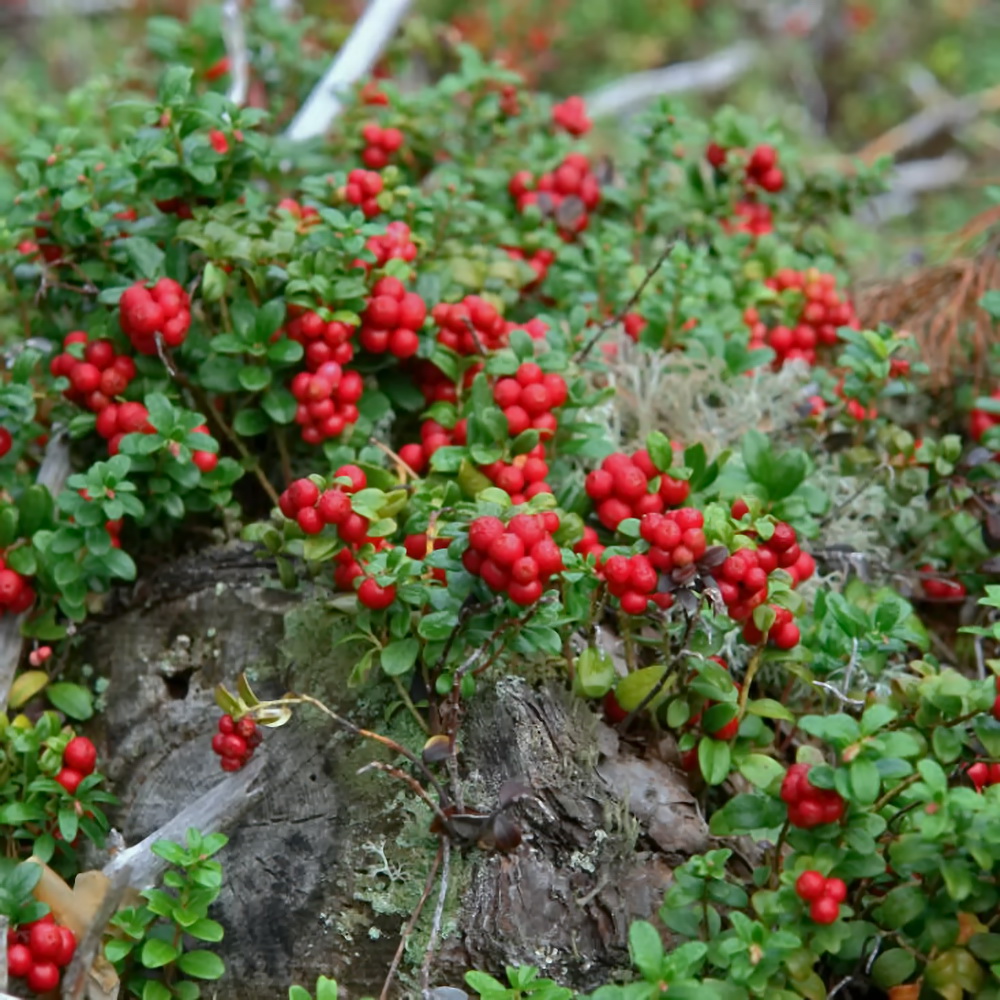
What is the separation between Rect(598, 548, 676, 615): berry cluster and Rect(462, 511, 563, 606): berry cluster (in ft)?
0.46

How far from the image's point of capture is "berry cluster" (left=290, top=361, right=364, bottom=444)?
257 cm

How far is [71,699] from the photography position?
2566mm

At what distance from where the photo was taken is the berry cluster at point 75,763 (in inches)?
93.0

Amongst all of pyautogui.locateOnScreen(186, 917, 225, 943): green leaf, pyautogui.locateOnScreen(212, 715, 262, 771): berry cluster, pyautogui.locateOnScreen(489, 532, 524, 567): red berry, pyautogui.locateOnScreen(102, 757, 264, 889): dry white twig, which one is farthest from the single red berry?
pyautogui.locateOnScreen(489, 532, 524, 567): red berry

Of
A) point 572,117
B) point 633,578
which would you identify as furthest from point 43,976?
point 572,117

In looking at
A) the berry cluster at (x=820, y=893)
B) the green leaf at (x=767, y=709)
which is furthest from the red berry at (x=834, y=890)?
the green leaf at (x=767, y=709)

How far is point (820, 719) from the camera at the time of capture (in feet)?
6.02

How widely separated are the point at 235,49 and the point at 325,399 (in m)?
1.93

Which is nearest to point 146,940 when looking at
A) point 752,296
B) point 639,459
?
point 639,459

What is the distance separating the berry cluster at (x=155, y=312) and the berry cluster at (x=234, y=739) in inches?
34.2

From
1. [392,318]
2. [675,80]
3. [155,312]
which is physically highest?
[155,312]

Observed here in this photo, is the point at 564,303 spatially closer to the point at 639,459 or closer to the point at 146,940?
the point at 639,459

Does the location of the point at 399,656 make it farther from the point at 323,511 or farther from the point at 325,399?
the point at 325,399

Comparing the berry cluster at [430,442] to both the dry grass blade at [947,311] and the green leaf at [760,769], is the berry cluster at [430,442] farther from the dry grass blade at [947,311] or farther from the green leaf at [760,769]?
the dry grass blade at [947,311]
